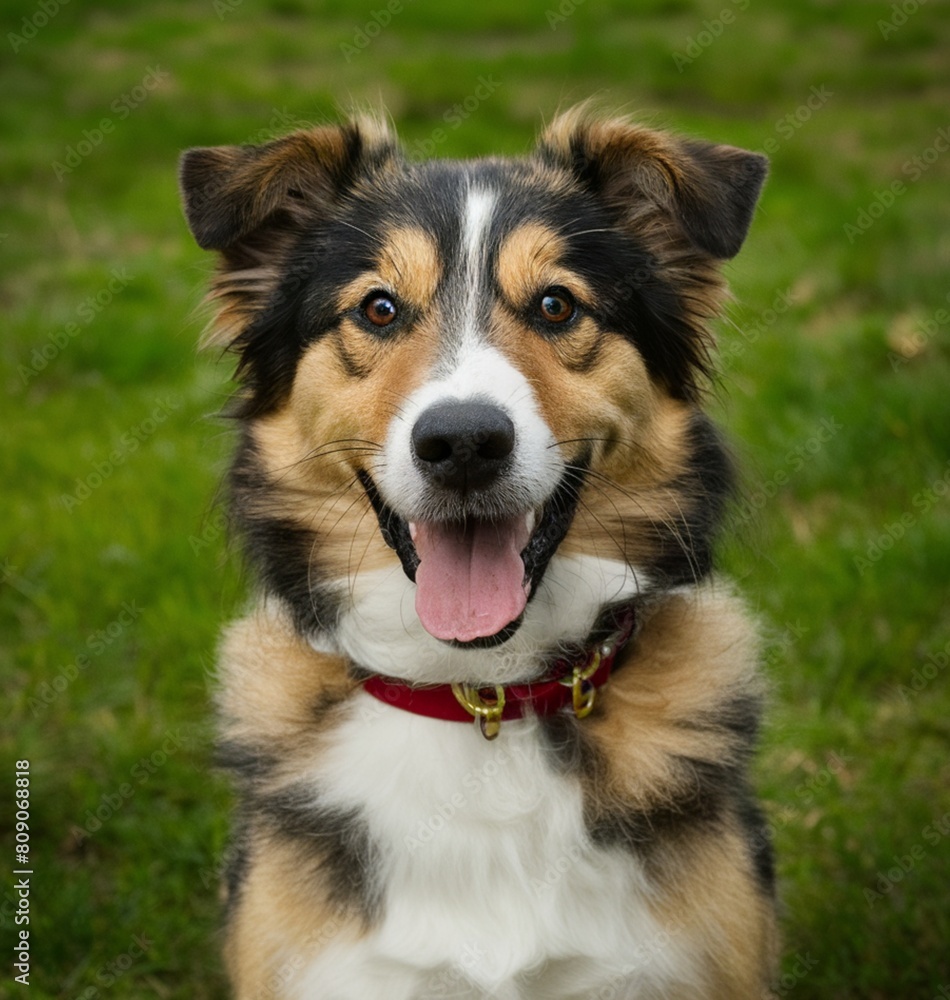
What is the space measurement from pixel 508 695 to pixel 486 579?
310 millimetres

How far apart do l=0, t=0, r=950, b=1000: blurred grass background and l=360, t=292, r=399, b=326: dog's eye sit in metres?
0.62

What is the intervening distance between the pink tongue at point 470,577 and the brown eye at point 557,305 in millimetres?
556

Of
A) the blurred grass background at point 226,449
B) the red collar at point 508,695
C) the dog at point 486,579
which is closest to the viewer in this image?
the dog at point 486,579

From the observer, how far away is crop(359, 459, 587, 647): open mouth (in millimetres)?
2748

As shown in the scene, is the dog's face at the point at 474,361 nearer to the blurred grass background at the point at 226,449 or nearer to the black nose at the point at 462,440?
the black nose at the point at 462,440

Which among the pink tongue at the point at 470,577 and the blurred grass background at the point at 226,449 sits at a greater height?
the pink tongue at the point at 470,577

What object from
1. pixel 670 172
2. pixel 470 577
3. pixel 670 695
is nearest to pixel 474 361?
pixel 470 577

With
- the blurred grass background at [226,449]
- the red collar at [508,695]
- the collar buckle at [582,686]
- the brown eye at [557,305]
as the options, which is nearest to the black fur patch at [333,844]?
the red collar at [508,695]

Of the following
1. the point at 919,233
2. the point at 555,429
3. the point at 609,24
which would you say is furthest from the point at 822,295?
the point at 609,24

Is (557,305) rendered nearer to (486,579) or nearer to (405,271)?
(405,271)

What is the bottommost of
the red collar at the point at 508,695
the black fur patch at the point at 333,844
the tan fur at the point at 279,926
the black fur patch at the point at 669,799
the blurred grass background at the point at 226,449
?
the blurred grass background at the point at 226,449

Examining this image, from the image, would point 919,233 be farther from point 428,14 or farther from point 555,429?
point 428,14

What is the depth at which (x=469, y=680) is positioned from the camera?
2.94 m

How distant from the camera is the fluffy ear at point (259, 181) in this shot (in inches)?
121
